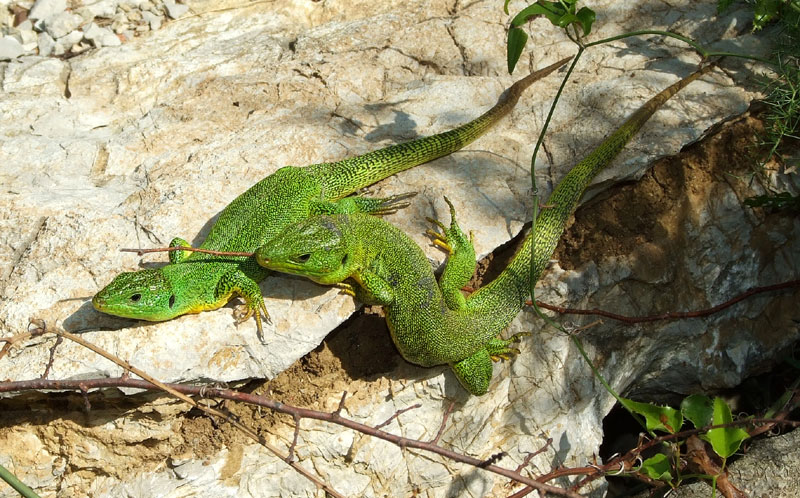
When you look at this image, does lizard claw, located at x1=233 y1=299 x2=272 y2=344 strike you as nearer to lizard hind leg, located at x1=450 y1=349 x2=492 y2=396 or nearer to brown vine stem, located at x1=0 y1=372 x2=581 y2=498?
brown vine stem, located at x1=0 y1=372 x2=581 y2=498

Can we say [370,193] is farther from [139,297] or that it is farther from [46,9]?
[46,9]

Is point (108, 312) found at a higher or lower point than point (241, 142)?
lower

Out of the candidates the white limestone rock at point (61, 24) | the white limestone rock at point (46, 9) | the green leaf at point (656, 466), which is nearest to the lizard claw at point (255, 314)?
the green leaf at point (656, 466)

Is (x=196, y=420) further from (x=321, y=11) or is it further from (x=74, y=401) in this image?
(x=321, y=11)

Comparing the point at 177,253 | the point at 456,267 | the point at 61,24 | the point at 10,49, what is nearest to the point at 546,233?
the point at 456,267

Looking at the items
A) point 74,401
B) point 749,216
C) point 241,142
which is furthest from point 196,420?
point 749,216

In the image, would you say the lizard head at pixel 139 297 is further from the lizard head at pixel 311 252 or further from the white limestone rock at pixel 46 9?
the white limestone rock at pixel 46 9

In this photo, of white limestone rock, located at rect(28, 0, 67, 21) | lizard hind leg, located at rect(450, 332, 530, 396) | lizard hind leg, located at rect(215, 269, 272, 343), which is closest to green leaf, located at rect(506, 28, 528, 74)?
lizard hind leg, located at rect(450, 332, 530, 396)
